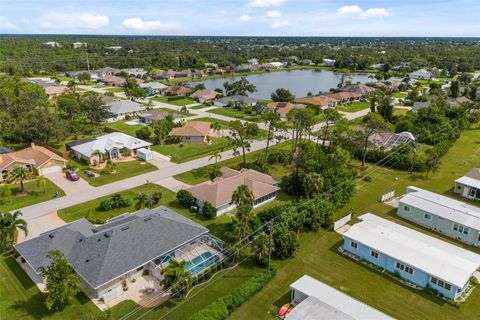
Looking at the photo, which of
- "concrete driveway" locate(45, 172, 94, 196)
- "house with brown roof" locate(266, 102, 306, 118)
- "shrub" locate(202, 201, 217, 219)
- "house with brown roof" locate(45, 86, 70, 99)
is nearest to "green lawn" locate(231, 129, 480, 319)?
"shrub" locate(202, 201, 217, 219)

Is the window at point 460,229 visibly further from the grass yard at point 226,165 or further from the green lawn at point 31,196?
the green lawn at point 31,196

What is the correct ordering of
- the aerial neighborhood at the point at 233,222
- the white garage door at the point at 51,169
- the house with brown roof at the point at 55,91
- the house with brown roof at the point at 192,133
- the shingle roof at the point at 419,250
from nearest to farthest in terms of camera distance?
the aerial neighborhood at the point at 233,222
the shingle roof at the point at 419,250
the white garage door at the point at 51,169
the house with brown roof at the point at 192,133
the house with brown roof at the point at 55,91

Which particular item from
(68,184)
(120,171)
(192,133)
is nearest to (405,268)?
(120,171)

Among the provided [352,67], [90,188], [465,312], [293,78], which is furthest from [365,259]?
[352,67]

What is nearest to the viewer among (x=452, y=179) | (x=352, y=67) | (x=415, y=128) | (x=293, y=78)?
Answer: (x=452, y=179)

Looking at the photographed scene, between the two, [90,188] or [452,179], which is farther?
[452,179]

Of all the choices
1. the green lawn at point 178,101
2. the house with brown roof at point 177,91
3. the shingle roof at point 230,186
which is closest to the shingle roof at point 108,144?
the shingle roof at point 230,186

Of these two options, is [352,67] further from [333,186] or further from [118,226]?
[118,226]
